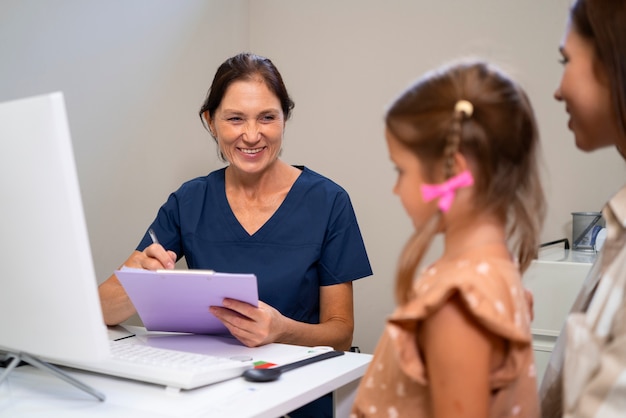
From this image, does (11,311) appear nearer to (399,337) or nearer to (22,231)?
(22,231)

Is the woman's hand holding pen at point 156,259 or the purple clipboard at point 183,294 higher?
the woman's hand holding pen at point 156,259

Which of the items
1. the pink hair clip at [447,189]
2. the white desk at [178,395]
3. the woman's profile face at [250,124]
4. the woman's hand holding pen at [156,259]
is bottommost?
the white desk at [178,395]

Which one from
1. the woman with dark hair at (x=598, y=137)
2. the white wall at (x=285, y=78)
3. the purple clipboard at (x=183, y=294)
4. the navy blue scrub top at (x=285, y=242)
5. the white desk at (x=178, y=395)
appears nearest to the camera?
the woman with dark hair at (x=598, y=137)

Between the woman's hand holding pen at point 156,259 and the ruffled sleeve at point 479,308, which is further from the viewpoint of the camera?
the woman's hand holding pen at point 156,259

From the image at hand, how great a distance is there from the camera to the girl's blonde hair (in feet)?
2.50

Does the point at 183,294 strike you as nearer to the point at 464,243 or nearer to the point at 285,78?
the point at 464,243

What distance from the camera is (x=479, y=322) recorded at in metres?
0.71

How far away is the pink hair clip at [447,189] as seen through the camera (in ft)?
2.48

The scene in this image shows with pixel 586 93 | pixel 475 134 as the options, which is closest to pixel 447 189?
pixel 475 134

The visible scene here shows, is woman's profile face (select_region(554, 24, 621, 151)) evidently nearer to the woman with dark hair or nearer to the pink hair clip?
the woman with dark hair

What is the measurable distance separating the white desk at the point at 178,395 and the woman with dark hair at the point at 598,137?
39 cm


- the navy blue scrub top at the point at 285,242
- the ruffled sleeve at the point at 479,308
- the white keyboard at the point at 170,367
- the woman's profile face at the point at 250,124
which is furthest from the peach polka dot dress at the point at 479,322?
the woman's profile face at the point at 250,124

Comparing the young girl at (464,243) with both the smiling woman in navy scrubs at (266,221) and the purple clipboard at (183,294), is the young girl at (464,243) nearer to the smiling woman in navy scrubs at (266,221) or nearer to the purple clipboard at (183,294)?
the purple clipboard at (183,294)

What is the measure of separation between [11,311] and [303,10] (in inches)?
76.6
